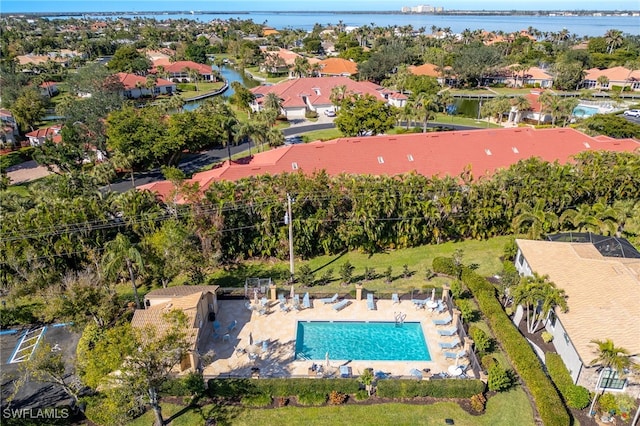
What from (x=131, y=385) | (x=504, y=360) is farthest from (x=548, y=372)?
(x=131, y=385)

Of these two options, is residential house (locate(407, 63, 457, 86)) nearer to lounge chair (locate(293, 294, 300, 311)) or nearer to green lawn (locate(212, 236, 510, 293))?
green lawn (locate(212, 236, 510, 293))

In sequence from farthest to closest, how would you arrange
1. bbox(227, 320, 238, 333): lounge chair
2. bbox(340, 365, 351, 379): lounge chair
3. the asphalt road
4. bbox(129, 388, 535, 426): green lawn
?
the asphalt road < bbox(227, 320, 238, 333): lounge chair < bbox(340, 365, 351, 379): lounge chair < bbox(129, 388, 535, 426): green lawn

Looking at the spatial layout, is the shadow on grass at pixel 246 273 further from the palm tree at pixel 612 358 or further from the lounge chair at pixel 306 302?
the palm tree at pixel 612 358

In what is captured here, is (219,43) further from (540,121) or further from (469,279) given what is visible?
(469,279)

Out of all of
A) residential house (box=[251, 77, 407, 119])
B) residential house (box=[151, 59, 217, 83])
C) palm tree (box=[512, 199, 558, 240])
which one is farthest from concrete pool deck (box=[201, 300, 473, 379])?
residential house (box=[151, 59, 217, 83])

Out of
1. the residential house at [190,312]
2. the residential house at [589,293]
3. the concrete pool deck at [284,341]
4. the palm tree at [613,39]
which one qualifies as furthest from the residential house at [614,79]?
the residential house at [190,312]

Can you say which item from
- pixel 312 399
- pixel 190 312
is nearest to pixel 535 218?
pixel 312 399
